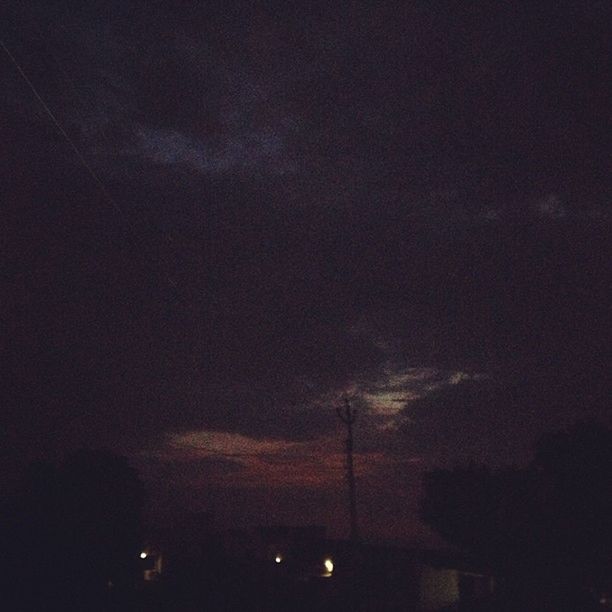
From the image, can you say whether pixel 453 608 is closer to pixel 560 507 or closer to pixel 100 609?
pixel 560 507

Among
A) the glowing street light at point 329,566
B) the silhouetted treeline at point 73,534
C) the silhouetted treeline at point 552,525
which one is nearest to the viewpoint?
the silhouetted treeline at point 73,534

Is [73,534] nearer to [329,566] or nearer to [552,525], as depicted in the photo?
[552,525]

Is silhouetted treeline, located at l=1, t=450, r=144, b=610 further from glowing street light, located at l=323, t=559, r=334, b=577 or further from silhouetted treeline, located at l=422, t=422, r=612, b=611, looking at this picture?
glowing street light, located at l=323, t=559, r=334, b=577

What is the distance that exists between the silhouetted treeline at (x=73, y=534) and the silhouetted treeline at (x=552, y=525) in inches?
Result: 637

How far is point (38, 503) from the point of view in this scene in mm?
32219

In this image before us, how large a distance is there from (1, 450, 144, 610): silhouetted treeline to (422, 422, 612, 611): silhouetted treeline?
53.1 feet

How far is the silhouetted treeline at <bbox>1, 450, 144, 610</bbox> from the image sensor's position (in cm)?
2523

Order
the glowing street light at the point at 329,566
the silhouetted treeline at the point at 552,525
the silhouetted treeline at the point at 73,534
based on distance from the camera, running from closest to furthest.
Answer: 1. the silhouetted treeline at the point at 73,534
2. the silhouetted treeline at the point at 552,525
3. the glowing street light at the point at 329,566

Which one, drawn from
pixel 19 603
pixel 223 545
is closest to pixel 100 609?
pixel 19 603

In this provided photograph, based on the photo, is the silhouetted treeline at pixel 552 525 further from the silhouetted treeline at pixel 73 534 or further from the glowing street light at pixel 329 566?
the glowing street light at pixel 329 566

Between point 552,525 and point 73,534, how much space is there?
721 inches

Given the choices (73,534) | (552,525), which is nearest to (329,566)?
(73,534)

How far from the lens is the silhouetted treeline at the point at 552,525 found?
1074 inches

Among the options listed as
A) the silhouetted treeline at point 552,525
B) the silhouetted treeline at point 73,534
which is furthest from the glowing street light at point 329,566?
the silhouetted treeline at point 552,525
